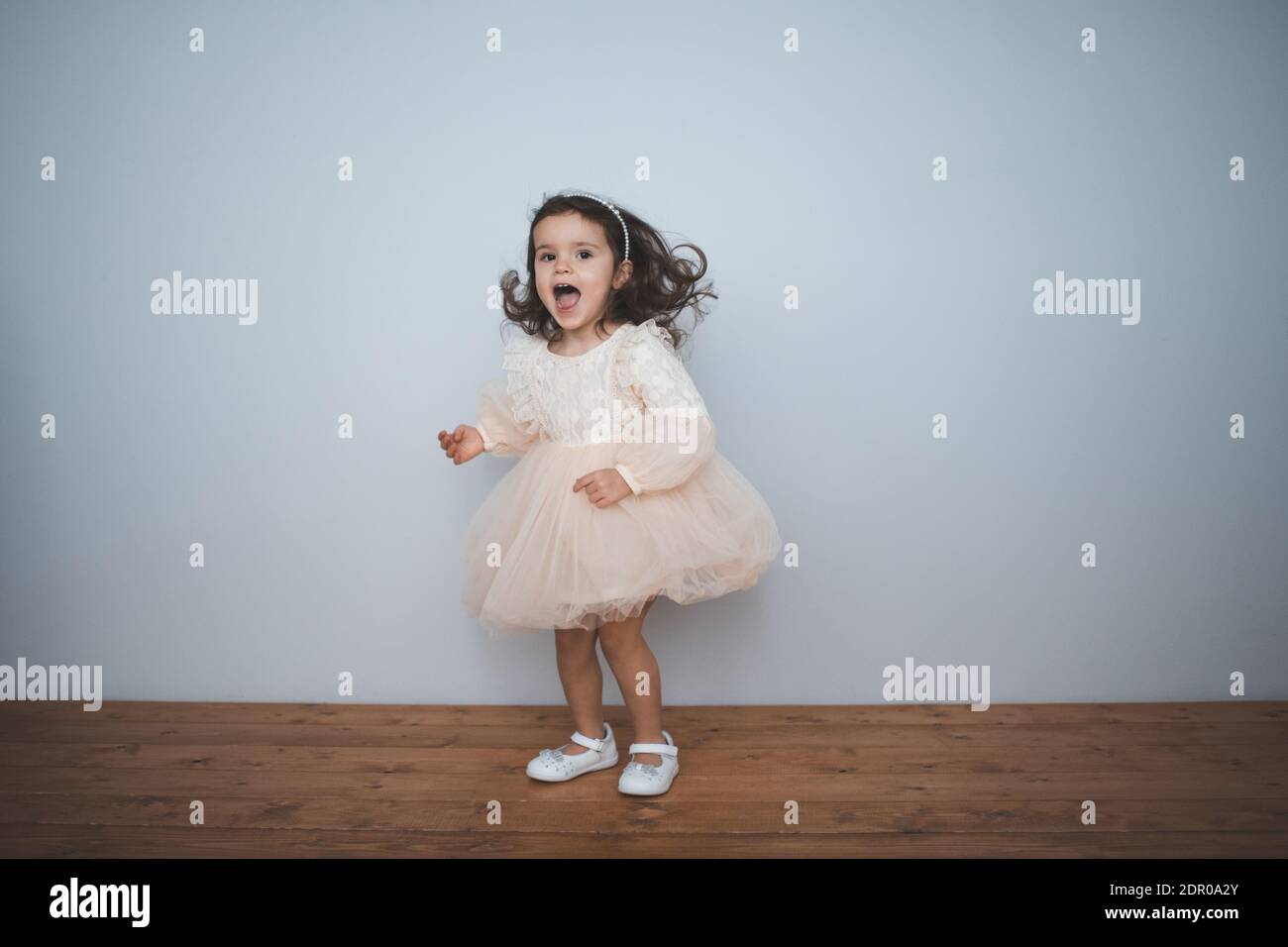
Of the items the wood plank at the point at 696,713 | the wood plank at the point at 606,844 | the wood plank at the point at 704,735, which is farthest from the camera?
the wood plank at the point at 696,713

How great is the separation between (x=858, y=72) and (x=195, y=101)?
1554mm

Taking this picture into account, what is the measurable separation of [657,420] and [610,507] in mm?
182

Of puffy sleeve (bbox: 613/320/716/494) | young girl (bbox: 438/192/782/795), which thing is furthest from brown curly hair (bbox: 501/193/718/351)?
puffy sleeve (bbox: 613/320/716/494)

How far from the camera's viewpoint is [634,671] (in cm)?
167

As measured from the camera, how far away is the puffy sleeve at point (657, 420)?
156 centimetres

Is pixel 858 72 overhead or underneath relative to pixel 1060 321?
overhead

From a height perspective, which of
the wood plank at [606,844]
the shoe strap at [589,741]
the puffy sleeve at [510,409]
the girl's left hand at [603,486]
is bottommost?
Answer: the wood plank at [606,844]

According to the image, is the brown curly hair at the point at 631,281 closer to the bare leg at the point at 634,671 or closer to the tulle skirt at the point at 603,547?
the tulle skirt at the point at 603,547

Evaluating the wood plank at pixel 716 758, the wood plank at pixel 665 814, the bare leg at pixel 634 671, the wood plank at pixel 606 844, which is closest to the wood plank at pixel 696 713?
the wood plank at pixel 716 758

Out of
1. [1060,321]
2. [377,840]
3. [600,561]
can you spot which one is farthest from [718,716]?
[1060,321]

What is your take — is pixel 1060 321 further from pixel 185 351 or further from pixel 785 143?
pixel 185 351

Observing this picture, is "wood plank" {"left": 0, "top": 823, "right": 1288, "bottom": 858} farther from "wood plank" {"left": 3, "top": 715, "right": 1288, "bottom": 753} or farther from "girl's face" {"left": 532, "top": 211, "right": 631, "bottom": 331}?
"girl's face" {"left": 532, "top": 211, "right": 631, "bottom": 331}

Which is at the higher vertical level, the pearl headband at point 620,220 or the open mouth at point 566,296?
the pearl headband at point 620,220
